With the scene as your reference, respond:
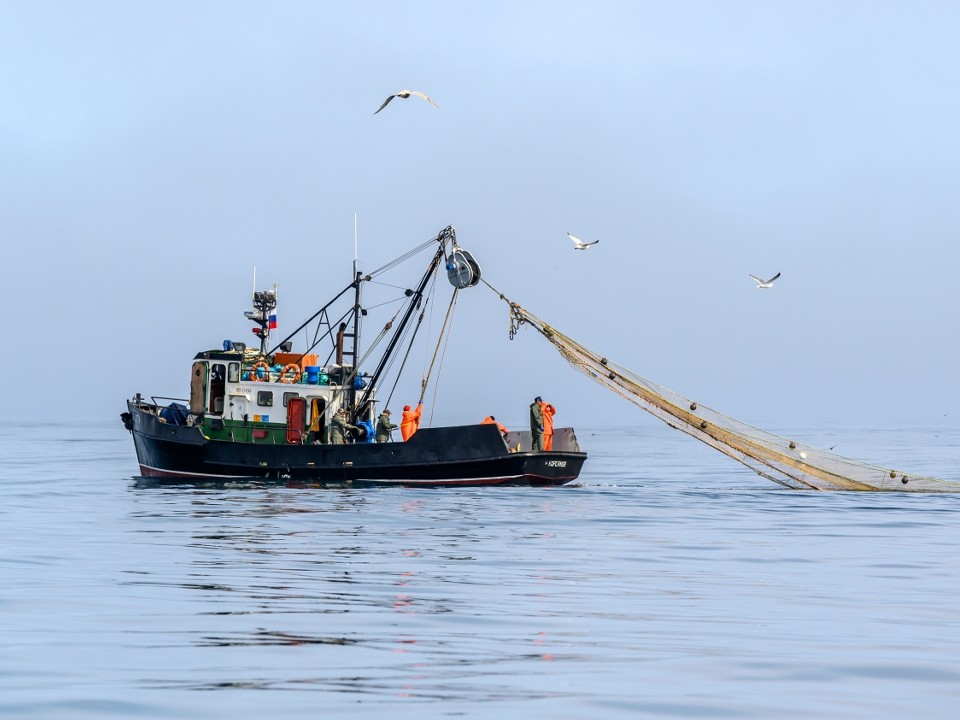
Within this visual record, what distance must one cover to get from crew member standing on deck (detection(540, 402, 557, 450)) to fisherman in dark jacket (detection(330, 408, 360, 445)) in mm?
5914

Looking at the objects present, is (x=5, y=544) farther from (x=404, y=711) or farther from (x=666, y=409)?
(x=666, y=409)

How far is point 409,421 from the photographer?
123ft

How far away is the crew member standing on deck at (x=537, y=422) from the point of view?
36125 millimetres

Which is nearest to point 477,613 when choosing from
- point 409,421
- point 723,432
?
point 723,432

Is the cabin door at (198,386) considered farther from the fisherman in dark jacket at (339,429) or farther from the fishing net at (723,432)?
the fishing net at (723,432)

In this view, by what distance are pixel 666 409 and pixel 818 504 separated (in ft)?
15.6

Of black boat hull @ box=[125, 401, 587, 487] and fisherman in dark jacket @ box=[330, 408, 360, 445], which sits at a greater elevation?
fisherman in dark jacket @ box=[330, 408, 360, 445]

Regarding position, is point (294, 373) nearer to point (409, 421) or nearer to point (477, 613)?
point (409, 421)

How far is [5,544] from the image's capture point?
Result: 72.9 feet

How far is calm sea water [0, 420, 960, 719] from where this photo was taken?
385 inches

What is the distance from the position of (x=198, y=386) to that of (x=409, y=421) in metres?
7.14

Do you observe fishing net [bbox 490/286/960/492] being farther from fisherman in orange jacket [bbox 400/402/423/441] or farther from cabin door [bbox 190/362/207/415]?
cabin door [bbox 190/362/207/415]

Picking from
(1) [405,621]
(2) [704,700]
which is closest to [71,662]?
(1) [405,621]

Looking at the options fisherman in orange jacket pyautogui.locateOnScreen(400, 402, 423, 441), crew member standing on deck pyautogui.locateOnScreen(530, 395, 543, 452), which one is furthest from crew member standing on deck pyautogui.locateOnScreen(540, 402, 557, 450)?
fisherman in orange jacket pyautogui.locateOnScreen(400, 402, 423, 441)
